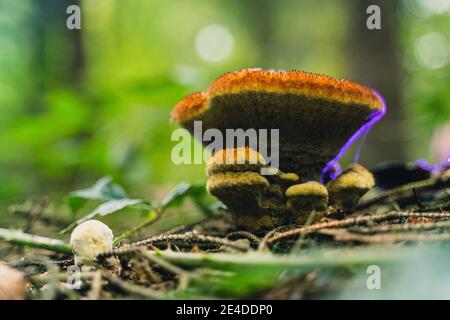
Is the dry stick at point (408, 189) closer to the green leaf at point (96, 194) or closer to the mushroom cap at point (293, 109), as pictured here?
the mushroom cap at point (293, 109)

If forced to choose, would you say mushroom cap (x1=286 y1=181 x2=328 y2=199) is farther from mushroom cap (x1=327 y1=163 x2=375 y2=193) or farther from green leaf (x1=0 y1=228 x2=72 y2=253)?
green leaf (x1=0 y1=228 x2=72 y2=253)

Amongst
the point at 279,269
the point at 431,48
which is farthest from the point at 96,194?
→ the point at 431,48

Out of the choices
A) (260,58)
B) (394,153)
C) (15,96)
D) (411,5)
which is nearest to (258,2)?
(260,58)

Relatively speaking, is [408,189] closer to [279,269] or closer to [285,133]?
[285,133]

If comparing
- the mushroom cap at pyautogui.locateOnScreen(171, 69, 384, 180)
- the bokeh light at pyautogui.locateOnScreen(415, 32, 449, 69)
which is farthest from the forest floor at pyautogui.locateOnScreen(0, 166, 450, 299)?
the bokeh light at pyautogui.locateOnScreen(415, 32, 449, 69)
